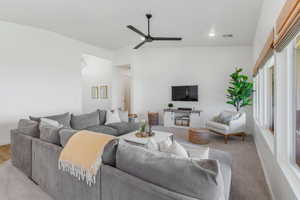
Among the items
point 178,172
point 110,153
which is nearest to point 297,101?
point 178,172

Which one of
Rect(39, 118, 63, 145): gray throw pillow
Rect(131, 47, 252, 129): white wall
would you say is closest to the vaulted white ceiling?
Rect(131, 47, 252, 129): white wall

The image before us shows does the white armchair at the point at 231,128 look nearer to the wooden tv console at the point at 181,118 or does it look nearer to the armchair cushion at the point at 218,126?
the armchair cushion at the point at 218,126

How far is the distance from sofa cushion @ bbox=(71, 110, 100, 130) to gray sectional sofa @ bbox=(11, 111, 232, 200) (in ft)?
4.20

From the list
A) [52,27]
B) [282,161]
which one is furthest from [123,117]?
[282,161]

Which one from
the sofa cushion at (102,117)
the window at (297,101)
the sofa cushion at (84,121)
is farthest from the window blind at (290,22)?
the sofa cushion at (102,117)

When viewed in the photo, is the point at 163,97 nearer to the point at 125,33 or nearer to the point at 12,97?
the point at 125,33

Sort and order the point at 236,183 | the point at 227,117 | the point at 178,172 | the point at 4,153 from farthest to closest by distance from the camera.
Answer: the point at 227,117 < the point at 4,153 < the point at 236,183 < the point at 178,172

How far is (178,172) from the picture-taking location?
0.99 m

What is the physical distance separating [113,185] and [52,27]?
4.41 metres

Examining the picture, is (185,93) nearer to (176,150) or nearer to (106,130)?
(106,130)

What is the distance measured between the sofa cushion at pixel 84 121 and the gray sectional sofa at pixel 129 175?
1280 millimetres

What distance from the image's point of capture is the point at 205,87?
5.50 m

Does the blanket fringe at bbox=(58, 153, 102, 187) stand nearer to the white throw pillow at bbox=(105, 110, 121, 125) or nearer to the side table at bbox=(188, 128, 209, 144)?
the white throw pillow at bbox=(105, 110, 121, 125)

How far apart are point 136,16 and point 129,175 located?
3.24 m
